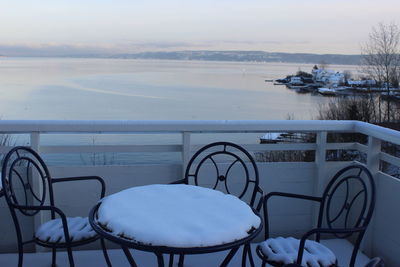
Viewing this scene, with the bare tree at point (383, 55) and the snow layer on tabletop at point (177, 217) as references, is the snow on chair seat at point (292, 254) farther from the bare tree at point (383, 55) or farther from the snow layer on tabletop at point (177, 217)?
the bare tree at point (383, 55)

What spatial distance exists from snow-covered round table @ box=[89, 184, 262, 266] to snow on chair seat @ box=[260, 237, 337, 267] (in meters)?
0.27

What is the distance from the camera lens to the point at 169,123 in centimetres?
260

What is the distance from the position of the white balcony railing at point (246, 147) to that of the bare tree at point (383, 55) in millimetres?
16750

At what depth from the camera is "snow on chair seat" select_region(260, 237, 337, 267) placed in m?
1.78

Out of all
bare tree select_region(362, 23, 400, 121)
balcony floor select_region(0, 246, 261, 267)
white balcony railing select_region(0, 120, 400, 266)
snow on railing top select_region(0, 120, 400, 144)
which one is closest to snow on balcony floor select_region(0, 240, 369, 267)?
balcony floor select_region(0, 246, 261, 267)

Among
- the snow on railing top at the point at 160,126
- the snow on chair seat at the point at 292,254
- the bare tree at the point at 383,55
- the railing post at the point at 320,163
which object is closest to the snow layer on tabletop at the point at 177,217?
the snow on chair seat at the point at 292,254

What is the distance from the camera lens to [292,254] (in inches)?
72.4

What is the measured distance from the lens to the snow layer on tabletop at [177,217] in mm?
1409

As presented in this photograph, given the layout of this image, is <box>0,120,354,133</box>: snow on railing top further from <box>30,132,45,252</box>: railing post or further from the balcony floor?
the balcony floor

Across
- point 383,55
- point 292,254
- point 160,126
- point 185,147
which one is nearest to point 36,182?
point 160,126

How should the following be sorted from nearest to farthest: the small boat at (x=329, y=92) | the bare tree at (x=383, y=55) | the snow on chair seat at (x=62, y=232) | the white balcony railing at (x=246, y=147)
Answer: the snow on chair seat at (x=62, y=232)
the white balcony railing at (x=246, y=147)
the bare tree at (x=383, y=55)
the small boat at (x=329, y=92)

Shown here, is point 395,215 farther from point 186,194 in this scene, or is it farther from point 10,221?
point 10,221

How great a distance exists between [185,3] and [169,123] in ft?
30.4

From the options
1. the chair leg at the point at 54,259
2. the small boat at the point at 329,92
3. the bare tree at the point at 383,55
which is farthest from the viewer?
the small boat at the point at 329,92
